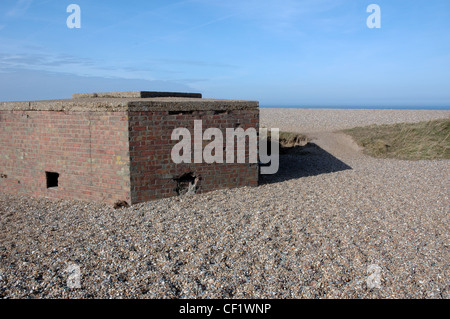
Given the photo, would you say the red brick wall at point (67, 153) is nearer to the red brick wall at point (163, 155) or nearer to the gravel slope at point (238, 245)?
the red brick wall at point (163, 155)

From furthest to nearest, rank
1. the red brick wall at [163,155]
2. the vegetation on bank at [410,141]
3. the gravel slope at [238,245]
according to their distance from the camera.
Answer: the vegetation on bank at [410,141] < the red brick wall at [163,155] < the gravel slope at [238,245]

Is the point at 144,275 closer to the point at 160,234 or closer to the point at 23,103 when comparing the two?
the point at 160,234

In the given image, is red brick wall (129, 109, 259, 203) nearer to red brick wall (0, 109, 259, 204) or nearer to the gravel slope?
red brick wall (0, 109, 259, 204)

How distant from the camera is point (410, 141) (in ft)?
47.3


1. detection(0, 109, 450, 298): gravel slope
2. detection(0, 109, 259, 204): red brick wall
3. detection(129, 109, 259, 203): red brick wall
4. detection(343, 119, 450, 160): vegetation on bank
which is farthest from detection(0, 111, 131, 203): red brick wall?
detection(343, 119, 450, 160): vegetation on bank

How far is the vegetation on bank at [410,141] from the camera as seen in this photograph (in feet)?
43.3

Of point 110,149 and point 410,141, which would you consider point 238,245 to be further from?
point 410,141

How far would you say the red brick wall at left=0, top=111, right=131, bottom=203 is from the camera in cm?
678

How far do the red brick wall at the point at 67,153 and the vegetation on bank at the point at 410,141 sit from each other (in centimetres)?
1011

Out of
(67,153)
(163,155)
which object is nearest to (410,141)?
(163,155)

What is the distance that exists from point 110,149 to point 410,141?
11.9 meters

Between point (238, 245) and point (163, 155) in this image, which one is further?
point (163, 155)

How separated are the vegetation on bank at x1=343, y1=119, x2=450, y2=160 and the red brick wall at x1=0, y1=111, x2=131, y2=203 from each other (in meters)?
10.1

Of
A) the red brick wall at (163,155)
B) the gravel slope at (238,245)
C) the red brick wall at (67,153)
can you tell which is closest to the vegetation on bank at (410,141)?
the gravel slope at (238,245)
